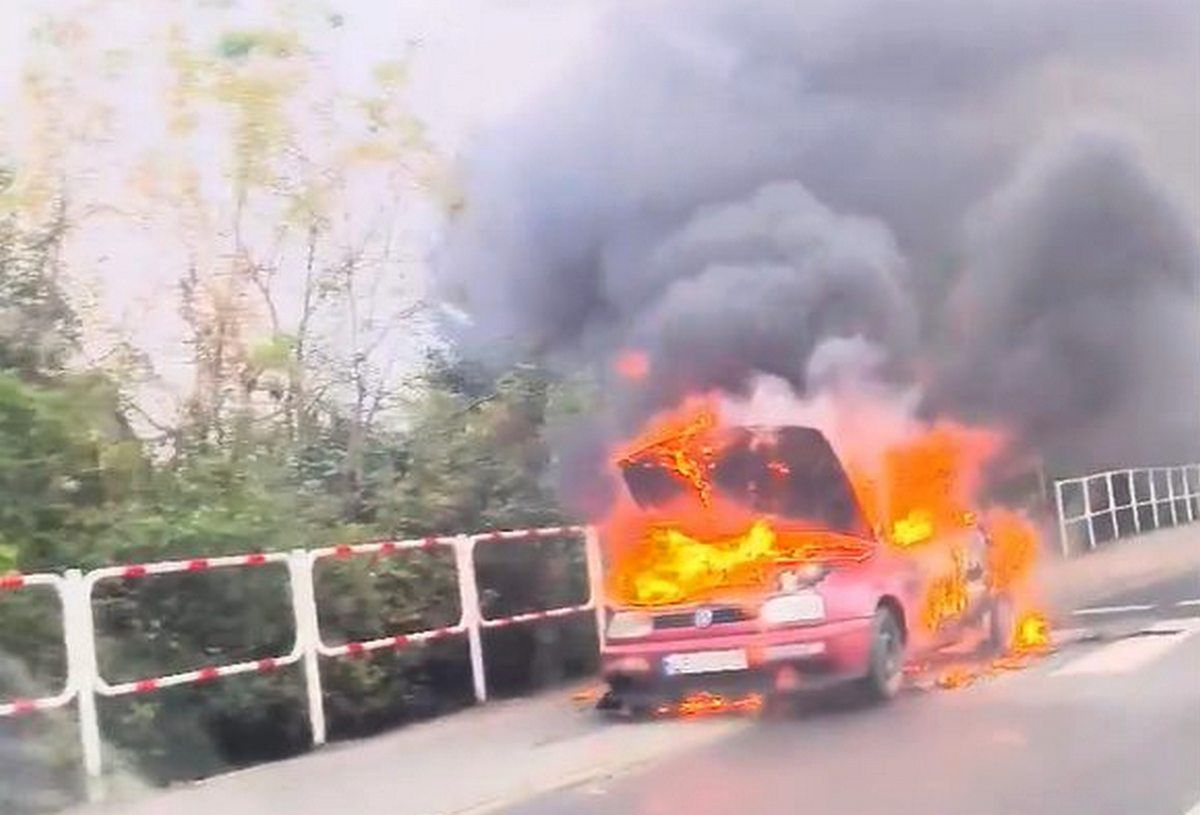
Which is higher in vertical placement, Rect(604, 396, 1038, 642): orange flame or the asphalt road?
Rect(604, 396, 1038, 642): orange flame

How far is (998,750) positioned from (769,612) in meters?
0.48

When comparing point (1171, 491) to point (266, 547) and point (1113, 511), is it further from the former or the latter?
point (266, 547)

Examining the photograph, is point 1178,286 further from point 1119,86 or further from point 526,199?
point 526,199

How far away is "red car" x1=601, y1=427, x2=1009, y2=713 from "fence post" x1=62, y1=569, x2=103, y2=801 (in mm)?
732

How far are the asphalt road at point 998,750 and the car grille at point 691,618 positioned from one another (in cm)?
17

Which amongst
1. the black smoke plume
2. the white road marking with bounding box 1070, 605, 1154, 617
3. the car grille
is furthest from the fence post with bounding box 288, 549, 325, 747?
the white road marking with bounding box 1070, 605, 1154, 617

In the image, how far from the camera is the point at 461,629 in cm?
229

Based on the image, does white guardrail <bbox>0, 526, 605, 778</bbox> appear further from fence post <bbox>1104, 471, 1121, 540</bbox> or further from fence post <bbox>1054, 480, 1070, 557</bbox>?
fence post <bbox>1104, 471, 1121, 540</bbox>

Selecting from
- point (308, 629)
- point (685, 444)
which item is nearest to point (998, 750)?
point (685, 444)

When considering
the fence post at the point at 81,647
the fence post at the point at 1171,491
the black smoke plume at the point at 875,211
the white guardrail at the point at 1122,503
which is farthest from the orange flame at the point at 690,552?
the fence post at the point at 1171,491

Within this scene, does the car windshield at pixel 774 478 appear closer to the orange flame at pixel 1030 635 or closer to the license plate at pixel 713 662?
the license plate at pixel 713 662

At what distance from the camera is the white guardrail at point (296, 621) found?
6.41 feet

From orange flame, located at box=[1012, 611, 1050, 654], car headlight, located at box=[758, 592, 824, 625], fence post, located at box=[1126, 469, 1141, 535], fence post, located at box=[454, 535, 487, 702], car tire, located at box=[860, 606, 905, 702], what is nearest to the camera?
fence post, located at box=[454, 535, 487, 702]

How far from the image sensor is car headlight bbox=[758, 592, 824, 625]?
2387 millimetres
